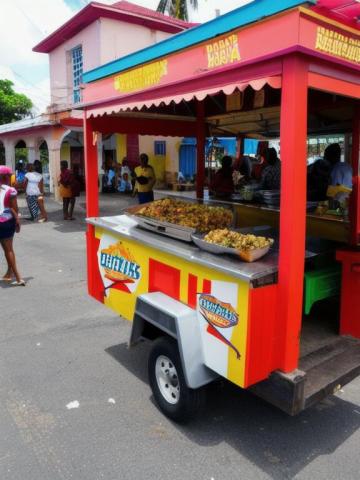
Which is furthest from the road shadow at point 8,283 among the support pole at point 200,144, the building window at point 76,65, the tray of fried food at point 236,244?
the building window at point 76,65

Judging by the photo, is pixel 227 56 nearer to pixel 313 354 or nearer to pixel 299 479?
pixel 313 354

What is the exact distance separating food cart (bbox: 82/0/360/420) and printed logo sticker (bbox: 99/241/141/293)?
0.01 meters

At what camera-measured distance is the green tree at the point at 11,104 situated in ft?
104

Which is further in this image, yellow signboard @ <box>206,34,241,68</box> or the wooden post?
the wooden post

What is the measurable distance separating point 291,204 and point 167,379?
164 centimetres

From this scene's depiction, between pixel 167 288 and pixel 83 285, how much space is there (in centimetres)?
366

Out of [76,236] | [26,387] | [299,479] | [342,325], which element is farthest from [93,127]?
[76,236]

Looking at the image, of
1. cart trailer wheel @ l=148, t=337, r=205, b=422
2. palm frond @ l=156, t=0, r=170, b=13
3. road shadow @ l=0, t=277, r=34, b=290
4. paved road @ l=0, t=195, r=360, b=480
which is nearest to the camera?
paved road @ l=0, t=195, r=360, b=480

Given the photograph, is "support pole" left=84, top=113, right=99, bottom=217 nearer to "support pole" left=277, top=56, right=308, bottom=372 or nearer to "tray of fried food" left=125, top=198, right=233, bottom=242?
"tray of fried food" left=125, top=198, right=233, bottom=242

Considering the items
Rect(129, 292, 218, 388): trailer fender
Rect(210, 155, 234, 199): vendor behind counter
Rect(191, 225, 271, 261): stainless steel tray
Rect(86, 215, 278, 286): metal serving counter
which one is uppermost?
Rect(210, 155, 234, 199): vendor behind counter

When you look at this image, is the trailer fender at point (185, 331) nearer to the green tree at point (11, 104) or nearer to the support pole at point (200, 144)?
the support pole at point (200, 144)

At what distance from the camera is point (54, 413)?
3.28 meters

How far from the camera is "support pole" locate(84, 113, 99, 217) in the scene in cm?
450

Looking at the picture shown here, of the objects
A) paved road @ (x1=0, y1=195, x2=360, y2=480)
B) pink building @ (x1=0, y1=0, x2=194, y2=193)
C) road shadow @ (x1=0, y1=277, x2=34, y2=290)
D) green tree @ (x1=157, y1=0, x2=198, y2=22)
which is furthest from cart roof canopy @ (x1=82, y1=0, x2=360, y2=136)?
green tree @ (x1=157, y1=0, x2=198, y2=22)
